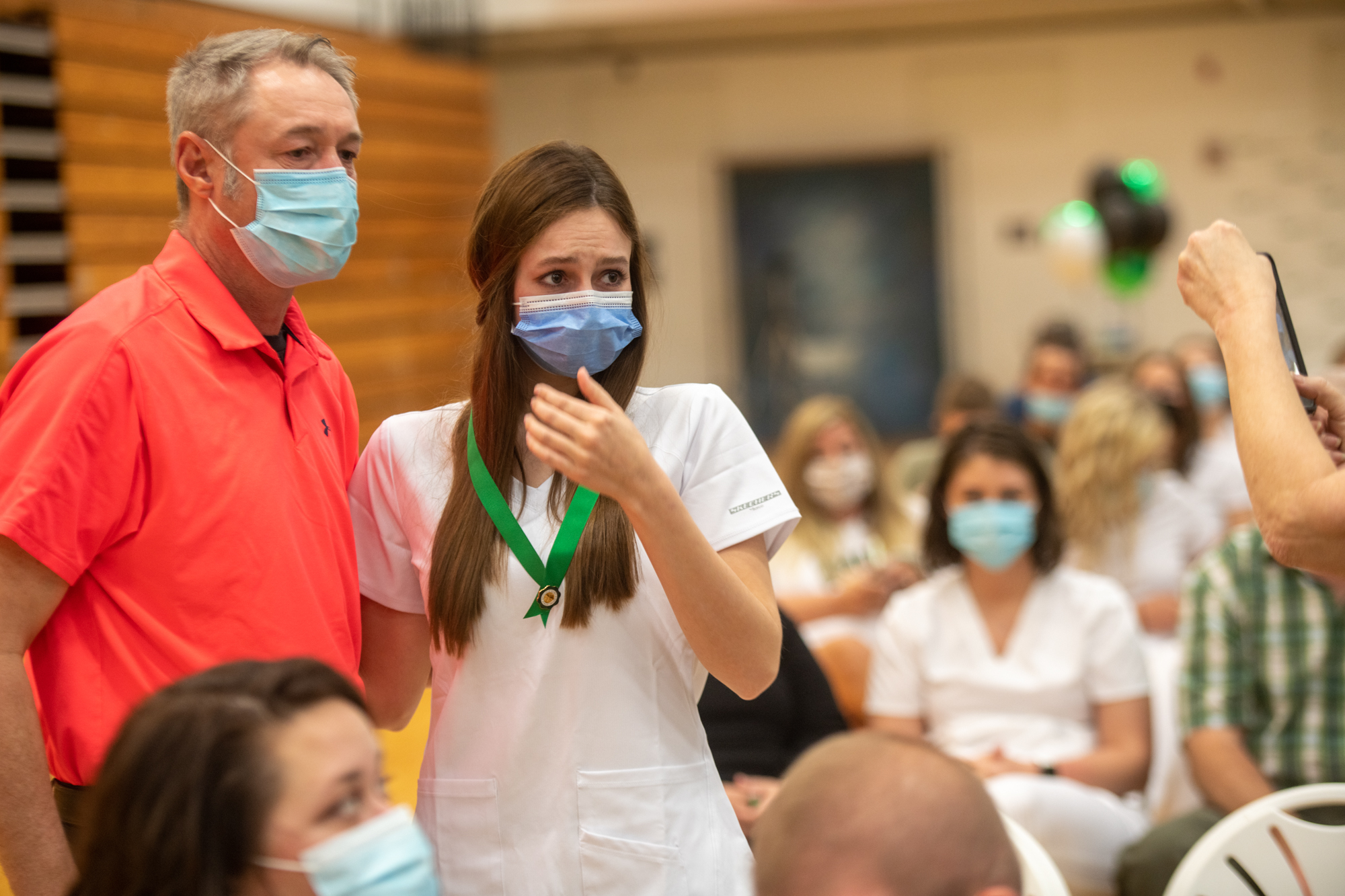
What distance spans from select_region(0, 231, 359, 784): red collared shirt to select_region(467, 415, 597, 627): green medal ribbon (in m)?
0.24

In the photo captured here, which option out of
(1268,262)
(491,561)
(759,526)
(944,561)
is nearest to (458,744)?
(491,561)

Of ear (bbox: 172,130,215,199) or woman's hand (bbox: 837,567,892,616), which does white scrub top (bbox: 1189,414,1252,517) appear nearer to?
woman's hand (bbox: 837,567,892,616)

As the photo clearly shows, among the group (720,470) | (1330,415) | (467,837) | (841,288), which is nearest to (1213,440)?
(841,288)

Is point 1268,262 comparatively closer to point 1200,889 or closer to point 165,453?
point 1200,889

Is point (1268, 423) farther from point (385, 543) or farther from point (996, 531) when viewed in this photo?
point (996, 531)

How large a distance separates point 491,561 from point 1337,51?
1086cm

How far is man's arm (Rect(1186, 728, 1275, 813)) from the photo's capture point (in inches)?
115

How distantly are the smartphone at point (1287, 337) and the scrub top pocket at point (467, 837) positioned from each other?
1227mm

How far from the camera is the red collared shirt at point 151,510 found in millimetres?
1522

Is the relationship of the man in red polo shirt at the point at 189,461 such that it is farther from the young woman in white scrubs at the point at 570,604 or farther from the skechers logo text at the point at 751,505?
the skechers logo text at the point at 751,505

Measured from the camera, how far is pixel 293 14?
24.2 ft

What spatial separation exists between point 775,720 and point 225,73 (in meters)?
1.84

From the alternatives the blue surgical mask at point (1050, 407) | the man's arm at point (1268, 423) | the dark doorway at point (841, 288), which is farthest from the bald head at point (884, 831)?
the dark doorway at point (841, 288)

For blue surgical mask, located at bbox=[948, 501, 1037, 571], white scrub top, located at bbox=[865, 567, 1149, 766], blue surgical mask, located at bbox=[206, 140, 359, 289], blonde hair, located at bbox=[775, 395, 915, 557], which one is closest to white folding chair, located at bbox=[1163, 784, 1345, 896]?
white scrub top, located at bbox=[865, 567, 1149, 766]
